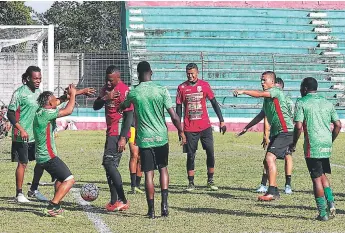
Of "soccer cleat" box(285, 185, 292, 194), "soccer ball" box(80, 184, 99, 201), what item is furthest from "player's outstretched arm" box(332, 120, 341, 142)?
"soccer ball" box(80, 184, 99, 201)

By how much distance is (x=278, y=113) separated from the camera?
37.3ft

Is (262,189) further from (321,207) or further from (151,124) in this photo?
(151,124)

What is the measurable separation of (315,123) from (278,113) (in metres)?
1.97

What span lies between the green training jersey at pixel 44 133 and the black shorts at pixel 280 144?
325 centimetres

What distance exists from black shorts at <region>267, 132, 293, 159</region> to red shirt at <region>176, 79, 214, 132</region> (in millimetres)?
1734

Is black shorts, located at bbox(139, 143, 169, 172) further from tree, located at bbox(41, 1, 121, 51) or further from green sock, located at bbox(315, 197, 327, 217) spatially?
tree, located at bbox(41, 1, 121, 51)

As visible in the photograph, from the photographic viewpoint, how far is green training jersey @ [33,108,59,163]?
9867 millimetres

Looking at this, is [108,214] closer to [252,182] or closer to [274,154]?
[274,154]

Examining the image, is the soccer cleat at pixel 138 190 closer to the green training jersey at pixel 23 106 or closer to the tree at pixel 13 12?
the green training jersey at pixel 23 106

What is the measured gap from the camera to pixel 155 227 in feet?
29.0

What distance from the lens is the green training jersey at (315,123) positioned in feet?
30.8

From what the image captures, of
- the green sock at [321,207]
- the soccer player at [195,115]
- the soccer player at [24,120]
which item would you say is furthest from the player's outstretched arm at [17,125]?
the green sock at [321,207]

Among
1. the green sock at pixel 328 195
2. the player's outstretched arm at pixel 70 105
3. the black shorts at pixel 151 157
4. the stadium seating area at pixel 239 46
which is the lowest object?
the green sock at pixel 328 195

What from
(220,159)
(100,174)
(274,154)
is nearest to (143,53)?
(220,159)
